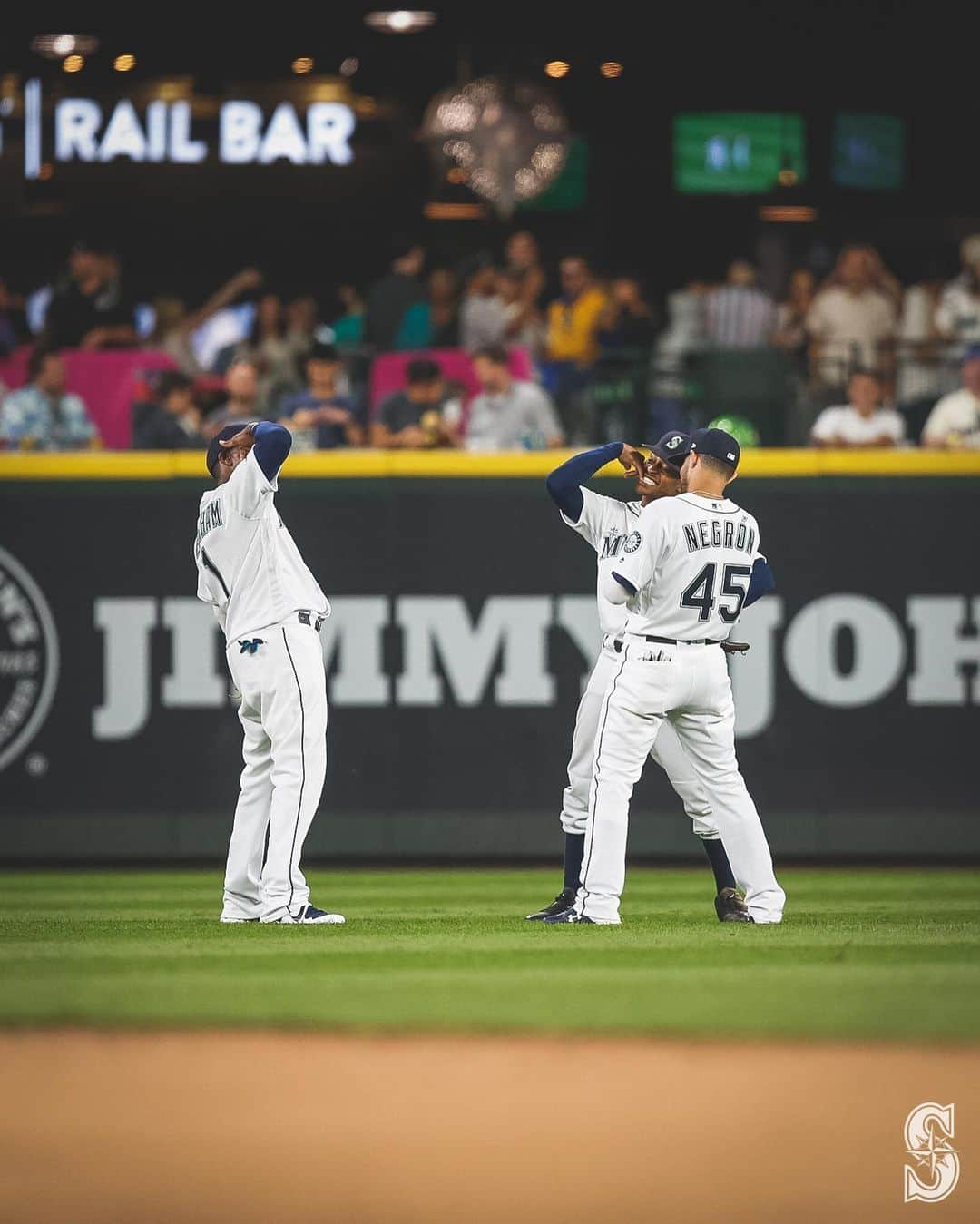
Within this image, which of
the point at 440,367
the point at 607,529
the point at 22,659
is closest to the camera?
the point at 607,529

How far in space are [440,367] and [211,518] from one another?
5.00 meters

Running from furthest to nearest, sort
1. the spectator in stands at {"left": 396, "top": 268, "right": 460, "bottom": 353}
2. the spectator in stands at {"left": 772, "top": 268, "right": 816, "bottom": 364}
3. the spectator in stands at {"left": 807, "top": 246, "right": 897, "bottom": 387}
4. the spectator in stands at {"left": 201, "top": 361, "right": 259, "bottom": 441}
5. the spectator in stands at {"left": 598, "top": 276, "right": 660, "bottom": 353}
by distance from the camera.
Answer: the spectator in stands at {"left": 772, "top": 268, "right": 816, "bottom": 364} → the spectator in stands at {"left": 807, "top": 246, "right": 897, "bottom": 387} → the spectator in stands at {"left": 598, "top": 276, "right": 660, "bottom": 353} → the spectator in stands at {"left": 396, "top": 268, "right": 460, "bottom": 353} → the spectator in stands at {"left": 201, "top": 361, "right": 259, "bottom": 441}

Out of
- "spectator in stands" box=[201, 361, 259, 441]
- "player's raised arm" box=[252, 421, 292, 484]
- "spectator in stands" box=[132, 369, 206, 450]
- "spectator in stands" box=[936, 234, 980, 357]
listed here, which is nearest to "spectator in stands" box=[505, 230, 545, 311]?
"spectator in stands" box=[201, 361, 259, 441]

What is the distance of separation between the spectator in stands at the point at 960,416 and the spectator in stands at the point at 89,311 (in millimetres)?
5569

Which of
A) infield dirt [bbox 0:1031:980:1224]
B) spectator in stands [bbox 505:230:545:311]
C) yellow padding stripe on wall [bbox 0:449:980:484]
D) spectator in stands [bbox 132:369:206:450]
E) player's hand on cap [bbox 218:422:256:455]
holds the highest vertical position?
spectator in stands [bbox 505:230:545:311]

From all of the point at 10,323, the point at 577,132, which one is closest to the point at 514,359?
the point at 10,323

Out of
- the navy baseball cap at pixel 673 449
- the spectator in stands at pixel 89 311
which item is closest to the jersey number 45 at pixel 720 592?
the navy baseball cap at pixel 673 449

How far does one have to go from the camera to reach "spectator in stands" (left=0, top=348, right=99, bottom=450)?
11578 mm

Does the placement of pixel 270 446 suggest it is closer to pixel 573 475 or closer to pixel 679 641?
pixel 573 475

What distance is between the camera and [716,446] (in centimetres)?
732

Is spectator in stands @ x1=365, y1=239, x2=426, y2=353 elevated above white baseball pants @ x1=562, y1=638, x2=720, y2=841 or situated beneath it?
elevated above

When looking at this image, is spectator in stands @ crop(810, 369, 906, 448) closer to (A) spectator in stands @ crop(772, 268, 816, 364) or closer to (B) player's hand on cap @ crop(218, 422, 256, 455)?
(A) spectator in stands @ crop(772, 268, 816, 364)

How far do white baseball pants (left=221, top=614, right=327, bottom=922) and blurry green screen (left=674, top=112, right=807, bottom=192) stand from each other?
34.2 feet

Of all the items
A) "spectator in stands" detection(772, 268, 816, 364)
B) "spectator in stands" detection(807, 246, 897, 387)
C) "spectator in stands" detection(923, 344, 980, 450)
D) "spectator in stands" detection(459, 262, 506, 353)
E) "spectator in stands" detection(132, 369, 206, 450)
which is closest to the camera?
"spectator in stands" detection(132, 369, 206, 450)
